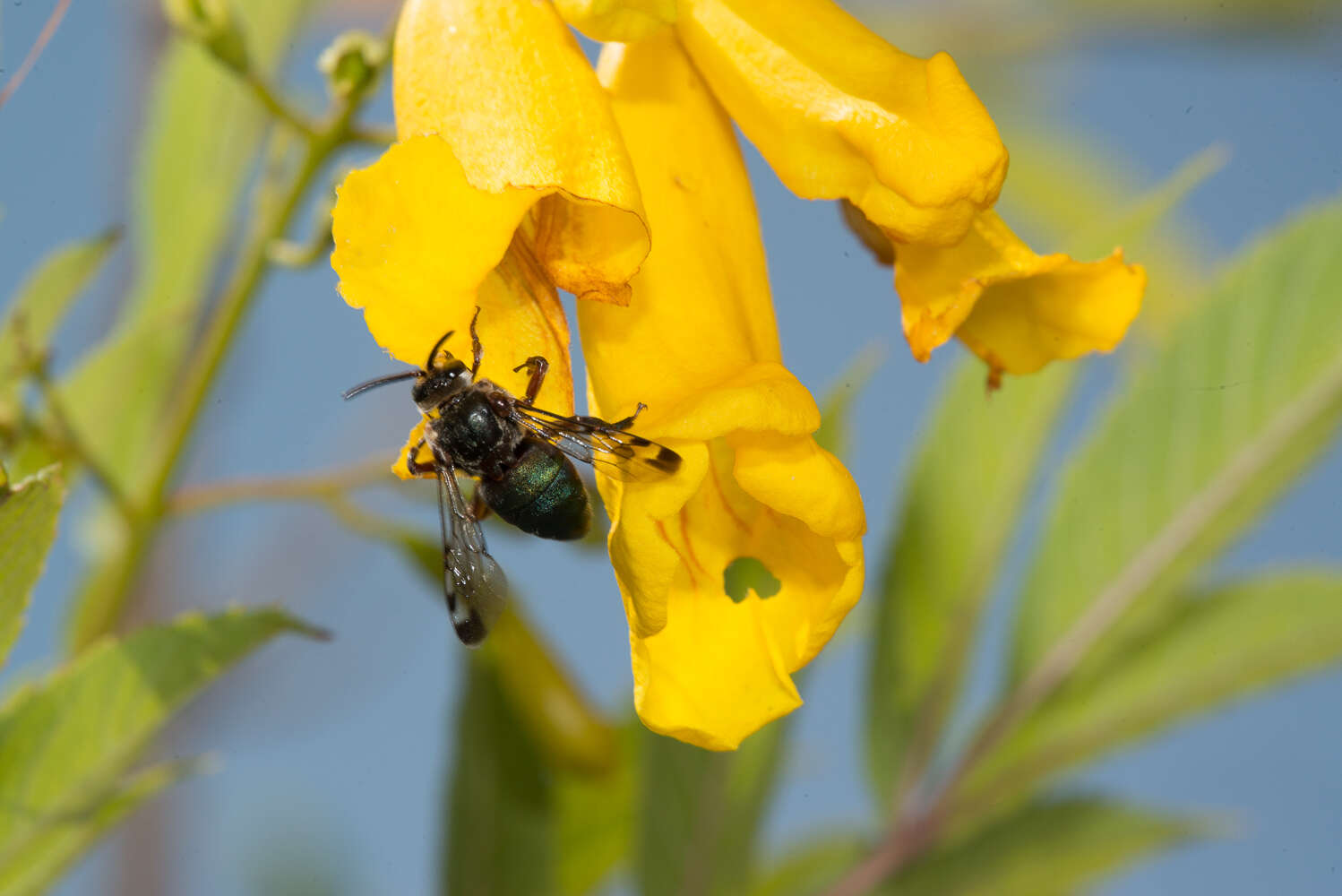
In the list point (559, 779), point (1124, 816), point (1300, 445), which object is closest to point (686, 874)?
point (559, 779)

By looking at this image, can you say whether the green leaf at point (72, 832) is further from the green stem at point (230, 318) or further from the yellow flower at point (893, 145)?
the yellow flower at point (893, 145)

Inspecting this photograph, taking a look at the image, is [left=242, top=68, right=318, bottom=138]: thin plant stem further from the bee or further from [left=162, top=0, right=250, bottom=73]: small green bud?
the bee

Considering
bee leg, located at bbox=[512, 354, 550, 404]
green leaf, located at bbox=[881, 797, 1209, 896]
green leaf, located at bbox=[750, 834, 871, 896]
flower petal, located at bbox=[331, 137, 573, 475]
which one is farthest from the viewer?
green leaf, located at bbox=[750, 834, 871, 896]

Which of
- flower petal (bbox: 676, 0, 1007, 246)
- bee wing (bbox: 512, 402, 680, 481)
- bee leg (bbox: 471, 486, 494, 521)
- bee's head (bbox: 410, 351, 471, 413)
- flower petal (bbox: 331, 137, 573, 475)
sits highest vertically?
flower petal (bbox: 676, 0, 1007, 246)

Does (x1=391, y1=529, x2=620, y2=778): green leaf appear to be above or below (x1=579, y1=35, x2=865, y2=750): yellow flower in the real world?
below

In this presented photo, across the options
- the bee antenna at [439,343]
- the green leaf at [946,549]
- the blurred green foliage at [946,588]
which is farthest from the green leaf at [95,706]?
the green leaf at [946,549]

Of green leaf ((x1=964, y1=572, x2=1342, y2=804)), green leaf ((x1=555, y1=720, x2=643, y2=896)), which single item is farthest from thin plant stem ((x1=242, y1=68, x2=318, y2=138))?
green leaf ((x1=964, y1=572, x2=1342, y2=804))
